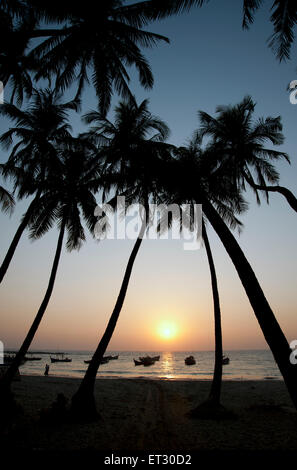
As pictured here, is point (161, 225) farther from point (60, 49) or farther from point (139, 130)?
point (60, 49)

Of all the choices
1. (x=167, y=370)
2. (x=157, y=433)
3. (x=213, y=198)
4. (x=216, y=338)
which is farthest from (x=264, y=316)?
(x=167, y=370)

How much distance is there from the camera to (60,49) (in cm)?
896

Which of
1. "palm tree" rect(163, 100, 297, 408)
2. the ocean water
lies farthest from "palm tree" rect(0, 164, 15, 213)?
the ocean water

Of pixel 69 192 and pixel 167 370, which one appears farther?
pixel 167 370

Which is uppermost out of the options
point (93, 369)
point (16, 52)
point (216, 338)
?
point (16, 52)

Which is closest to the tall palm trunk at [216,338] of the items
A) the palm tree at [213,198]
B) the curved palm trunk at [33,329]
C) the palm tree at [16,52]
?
the palm tree at [213,198]

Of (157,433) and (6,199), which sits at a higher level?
(6,199)

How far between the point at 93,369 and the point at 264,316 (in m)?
8.43

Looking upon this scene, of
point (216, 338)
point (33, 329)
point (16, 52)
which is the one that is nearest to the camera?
point (16, 52)

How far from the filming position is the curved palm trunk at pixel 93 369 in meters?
10.6

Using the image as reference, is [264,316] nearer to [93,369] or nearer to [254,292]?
[254,292]

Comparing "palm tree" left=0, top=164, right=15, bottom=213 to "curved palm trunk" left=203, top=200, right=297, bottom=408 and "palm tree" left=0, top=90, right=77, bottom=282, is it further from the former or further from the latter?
"curved palm trunk" left=203, top=200, right=297, bottom=408

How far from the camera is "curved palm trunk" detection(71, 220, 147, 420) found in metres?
10.6

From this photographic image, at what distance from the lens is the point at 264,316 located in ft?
18.5
